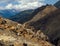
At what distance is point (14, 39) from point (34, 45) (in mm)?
2355

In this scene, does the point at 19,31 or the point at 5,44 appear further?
the point at 19,31

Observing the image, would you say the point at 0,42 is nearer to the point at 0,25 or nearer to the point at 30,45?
the point at 30,45

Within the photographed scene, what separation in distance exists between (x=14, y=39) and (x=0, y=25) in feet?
12.1

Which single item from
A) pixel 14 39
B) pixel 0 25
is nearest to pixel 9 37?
pixel 14 39

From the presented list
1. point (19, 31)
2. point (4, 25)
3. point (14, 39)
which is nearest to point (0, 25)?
point (4, 25)

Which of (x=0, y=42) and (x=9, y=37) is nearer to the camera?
(x=0, y=42)

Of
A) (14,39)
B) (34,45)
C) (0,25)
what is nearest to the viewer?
(14,39)

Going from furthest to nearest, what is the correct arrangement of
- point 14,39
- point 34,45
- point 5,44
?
point 34,45, point 14,39, point 5,44

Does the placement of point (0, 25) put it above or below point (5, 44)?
above

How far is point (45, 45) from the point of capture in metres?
22.8

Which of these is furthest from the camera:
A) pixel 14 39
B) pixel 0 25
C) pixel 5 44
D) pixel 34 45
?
pixel 0 25

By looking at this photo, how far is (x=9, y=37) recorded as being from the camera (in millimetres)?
18891

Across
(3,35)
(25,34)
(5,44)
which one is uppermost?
(25,34)

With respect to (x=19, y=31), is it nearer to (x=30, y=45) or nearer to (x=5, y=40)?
(x=30, y=45)
